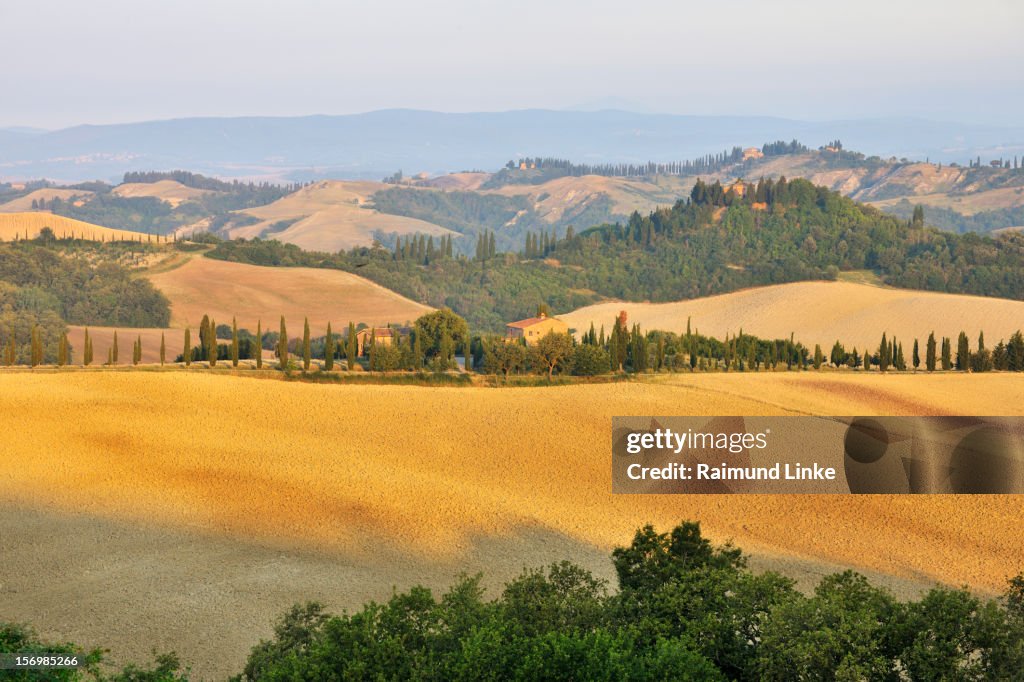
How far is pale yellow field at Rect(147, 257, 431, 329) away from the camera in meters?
149

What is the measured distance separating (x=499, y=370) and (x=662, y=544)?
46466 mm

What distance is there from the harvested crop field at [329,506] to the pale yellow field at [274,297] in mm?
81428

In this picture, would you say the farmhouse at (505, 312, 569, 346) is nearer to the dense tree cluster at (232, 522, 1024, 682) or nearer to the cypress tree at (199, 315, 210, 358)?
the cypress tree at (199, 315, 210, 358)

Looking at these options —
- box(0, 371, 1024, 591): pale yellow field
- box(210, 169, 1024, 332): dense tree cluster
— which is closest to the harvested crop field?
box(0, 371, 1024, 591): pale yellow field

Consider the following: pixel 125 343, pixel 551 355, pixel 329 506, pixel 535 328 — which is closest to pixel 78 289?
pixel 125 343

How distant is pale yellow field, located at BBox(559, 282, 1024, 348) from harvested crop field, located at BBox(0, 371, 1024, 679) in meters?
58.3

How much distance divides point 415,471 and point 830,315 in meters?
97.0

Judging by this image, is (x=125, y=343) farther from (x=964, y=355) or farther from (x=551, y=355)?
(x=964, y=355)

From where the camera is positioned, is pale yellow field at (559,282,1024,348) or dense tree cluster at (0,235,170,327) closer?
pale yellow field at (559,282,1024,348)

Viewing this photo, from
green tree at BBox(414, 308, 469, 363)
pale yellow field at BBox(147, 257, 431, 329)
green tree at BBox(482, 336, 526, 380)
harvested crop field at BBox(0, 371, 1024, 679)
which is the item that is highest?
pale yellow field at BBox(147, 257, 431, 329)

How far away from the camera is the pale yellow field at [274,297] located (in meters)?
149

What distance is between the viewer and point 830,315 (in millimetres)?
136750

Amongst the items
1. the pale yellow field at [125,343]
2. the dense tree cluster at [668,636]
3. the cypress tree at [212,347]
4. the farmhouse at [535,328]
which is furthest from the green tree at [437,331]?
the dense tree cluster at [668,636]

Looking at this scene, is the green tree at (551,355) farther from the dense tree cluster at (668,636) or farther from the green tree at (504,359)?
the dense tree cluster at (668,636)
